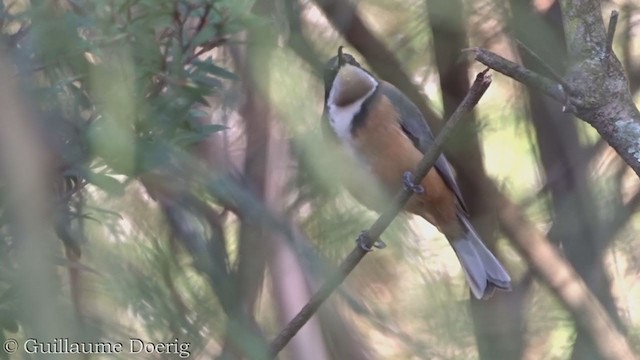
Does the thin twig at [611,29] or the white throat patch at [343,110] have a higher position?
the thin twig at [611,29]

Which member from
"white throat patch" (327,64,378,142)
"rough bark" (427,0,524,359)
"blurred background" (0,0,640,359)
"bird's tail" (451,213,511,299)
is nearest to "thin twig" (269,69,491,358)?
"blurred background" (0,0,640,359)

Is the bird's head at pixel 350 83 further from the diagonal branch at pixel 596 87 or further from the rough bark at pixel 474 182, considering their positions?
the diagonal branch at pixel 596 87

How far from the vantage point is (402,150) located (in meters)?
2.32

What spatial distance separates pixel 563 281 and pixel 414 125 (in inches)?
19.2

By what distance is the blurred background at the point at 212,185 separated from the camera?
0.68m

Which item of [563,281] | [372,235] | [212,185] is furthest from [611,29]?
[563,281]

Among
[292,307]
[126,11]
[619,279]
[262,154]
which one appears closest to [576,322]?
[619,279]

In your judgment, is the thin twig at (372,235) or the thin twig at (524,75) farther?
the thin twig at (524,75)

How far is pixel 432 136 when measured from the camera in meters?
2.42

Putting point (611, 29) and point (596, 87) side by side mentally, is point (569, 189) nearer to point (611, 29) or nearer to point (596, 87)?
point (596, 87)

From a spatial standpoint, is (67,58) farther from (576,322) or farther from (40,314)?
(576,322)

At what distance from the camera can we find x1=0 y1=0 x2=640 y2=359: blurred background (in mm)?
684

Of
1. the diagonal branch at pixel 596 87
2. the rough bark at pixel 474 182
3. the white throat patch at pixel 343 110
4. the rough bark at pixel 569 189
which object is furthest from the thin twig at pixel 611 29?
the rough bark at pixel 569 189

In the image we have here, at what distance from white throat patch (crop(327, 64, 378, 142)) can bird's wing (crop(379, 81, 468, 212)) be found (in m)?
0.04
